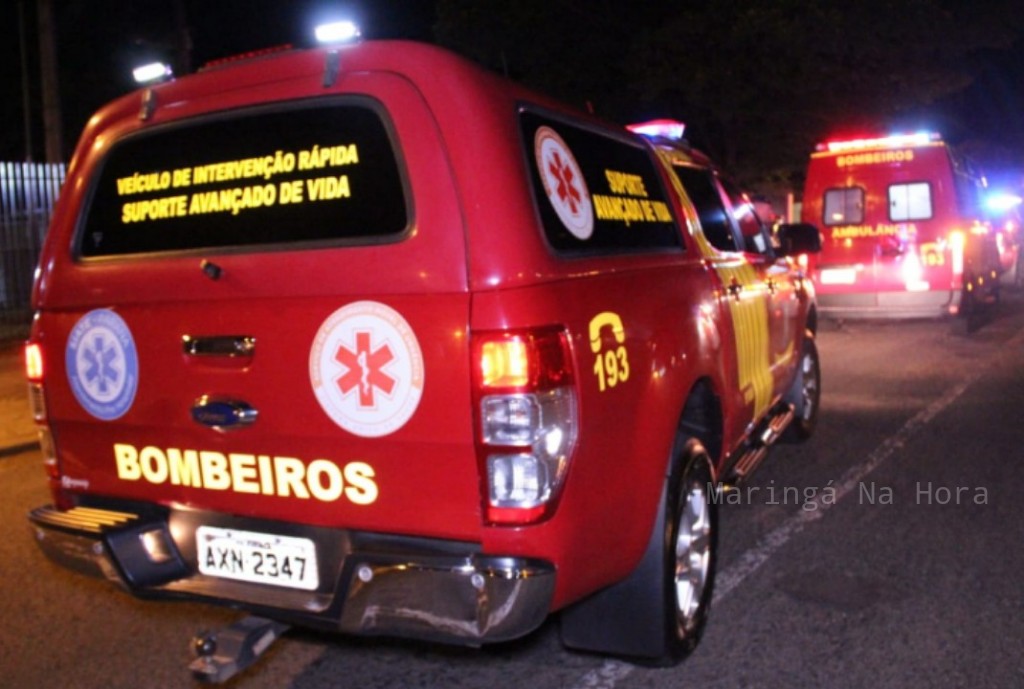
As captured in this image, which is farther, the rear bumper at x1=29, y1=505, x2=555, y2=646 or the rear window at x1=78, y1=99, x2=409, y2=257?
the rear window at x1=78, y1=99, x2=409, y2=257

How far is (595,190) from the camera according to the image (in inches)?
141

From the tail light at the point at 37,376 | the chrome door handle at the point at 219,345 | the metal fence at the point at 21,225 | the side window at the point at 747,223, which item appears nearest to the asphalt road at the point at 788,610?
the tail light at the point at 37,376

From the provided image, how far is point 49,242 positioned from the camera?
363 centimetres

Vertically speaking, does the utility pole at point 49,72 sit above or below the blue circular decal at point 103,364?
above

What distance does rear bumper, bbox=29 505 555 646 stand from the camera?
9.18 ft

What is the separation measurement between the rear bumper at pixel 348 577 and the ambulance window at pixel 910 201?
37.0 feet

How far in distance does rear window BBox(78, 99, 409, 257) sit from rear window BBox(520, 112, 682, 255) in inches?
18.0

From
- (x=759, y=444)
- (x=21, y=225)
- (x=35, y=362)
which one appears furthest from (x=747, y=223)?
(x=21, y=225)

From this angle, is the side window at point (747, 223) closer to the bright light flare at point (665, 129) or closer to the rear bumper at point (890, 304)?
the bright light flare at point (665, 129)

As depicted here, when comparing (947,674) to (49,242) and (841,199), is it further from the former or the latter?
(841,199)

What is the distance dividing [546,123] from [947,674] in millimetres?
2354

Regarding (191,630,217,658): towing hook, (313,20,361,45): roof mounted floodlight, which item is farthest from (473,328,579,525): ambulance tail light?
(313,20,361,45): roof mounted floodlight

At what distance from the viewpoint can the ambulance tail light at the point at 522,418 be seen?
2.77 metres

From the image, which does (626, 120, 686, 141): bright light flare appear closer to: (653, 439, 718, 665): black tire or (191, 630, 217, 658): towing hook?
(653, 439, 718, 665): black tire
